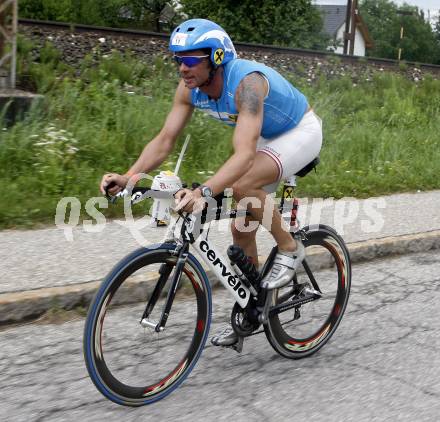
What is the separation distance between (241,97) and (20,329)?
2.32 meters

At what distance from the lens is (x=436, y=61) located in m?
87.5

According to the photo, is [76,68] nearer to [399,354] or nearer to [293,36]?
[399,354]

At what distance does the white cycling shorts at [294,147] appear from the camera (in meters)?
3.89

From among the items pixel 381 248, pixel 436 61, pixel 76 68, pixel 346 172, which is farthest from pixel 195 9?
pixel 436 61

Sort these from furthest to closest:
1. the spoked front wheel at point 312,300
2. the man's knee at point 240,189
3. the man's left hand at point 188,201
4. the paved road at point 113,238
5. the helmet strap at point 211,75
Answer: the paved road at point 113,238 < the spoked front wheel at point 312,300 < the man's knee at point 240,189 < the helmet strap at point 211,75 < the man's left hand at point 188,201

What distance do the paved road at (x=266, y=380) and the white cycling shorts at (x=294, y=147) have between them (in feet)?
3.64

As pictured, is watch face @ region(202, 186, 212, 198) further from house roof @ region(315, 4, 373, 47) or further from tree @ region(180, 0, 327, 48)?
house roof @ region(315, 4, 373, 47)

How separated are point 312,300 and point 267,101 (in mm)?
1391

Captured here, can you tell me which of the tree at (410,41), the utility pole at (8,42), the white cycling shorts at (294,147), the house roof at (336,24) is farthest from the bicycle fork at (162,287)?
the tree at (410,41)

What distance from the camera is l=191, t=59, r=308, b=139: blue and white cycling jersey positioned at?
3.64m

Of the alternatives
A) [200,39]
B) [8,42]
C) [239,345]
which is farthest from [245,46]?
[200,39]

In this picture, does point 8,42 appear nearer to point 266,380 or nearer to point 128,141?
point 128,141

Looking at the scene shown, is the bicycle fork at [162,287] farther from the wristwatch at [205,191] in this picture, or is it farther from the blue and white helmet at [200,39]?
the blue and white helmet at [200,39]

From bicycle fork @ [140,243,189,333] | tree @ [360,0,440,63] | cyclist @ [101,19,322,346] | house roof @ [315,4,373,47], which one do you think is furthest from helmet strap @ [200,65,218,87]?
tree @ [360,0,440,63]
